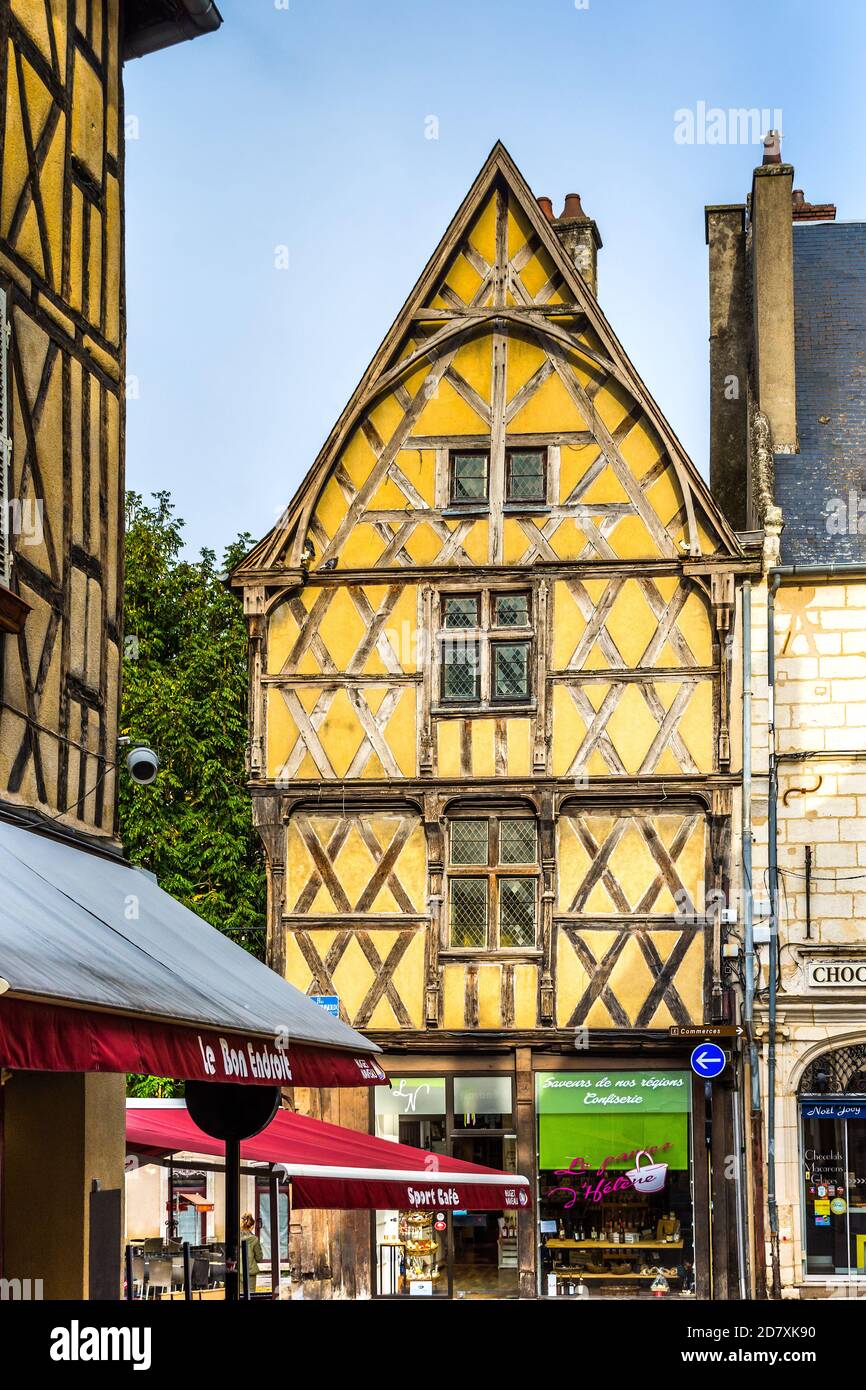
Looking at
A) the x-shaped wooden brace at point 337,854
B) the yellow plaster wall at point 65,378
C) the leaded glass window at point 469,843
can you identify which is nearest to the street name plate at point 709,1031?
the leaded glass window at point 469,843

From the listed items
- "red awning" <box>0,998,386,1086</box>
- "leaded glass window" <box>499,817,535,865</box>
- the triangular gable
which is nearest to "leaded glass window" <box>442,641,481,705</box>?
the triangular gable

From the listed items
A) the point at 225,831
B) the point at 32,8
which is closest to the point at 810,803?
the point at 225,831

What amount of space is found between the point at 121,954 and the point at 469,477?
43.9 feet

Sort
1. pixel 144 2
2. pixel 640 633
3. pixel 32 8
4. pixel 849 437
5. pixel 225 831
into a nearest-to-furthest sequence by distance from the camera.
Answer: pixel 32 8
pixel 144 2
pixel 640 633
pixel 849 437
pixel 225 831

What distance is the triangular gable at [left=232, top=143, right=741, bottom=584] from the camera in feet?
62.7

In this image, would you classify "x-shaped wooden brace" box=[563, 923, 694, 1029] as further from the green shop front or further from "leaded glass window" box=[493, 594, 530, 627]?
"leaded glass window" box=[493, 594, 530, 627]

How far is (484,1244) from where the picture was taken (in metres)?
18.1

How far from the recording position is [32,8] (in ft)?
28.3

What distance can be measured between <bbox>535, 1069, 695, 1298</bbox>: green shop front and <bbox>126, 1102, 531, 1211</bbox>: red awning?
289 inches

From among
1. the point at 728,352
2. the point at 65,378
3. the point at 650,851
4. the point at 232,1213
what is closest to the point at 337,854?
the point at 650,851

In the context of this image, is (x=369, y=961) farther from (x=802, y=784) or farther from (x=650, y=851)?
(x=802, y=784)

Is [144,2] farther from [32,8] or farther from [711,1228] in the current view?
[711,1228]
